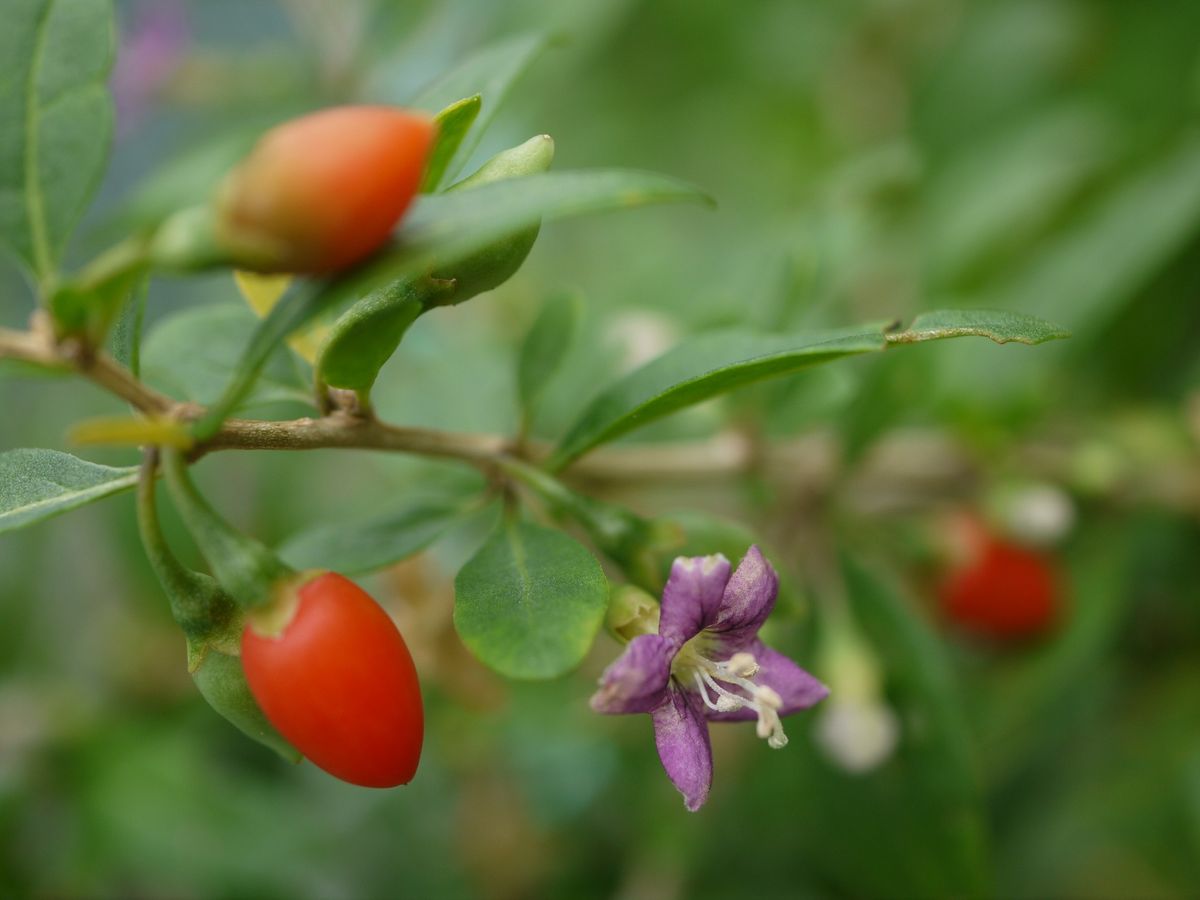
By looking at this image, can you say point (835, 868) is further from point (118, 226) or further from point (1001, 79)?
point (1001, 79)

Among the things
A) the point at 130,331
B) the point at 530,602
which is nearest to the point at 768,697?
the point at 530,602

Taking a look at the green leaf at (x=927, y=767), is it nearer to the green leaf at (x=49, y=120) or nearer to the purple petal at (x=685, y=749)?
the purple petal at (x=685, y=749)

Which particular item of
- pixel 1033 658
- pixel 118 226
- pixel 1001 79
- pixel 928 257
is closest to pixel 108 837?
pixel 118 226

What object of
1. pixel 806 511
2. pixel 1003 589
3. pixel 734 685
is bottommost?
pixel 1003 589

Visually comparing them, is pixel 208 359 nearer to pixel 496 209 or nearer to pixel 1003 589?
pixel 496 209

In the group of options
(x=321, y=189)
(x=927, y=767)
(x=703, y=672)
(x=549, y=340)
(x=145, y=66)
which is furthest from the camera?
(x=145, y=66)

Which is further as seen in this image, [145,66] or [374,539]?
[145,66]

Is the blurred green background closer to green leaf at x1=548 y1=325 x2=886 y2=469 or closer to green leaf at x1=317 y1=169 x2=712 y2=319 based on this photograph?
green leaf at x1=548 y1=325 x2=886 y2=469
